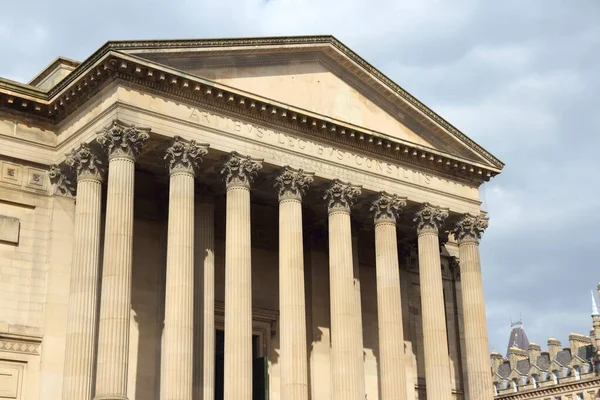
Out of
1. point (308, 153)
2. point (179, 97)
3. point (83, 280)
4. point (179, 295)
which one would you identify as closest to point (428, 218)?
point (308, 153)

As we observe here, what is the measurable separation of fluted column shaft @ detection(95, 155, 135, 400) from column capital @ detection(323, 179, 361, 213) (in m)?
8.62

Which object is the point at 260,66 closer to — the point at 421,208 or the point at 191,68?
the point at 191,68

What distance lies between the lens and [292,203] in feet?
110

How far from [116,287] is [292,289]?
6.96 meters

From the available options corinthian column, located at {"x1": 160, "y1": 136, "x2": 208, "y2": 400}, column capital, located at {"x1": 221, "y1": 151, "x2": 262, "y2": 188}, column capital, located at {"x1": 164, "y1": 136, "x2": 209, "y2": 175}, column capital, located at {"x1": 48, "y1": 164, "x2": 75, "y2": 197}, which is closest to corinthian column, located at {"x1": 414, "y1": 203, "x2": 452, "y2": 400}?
column capital, located at {"x1": 221, "y1": 151, "x2": 262, "y2": 188}

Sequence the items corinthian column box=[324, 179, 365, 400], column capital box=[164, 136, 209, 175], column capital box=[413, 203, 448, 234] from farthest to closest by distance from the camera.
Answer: column capital box=[413, 203, 448, 234], corinthian column box=[324, 179, 365, 400], column capital box=[164, 136, 209, 175]

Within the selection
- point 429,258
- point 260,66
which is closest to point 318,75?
point 260,66

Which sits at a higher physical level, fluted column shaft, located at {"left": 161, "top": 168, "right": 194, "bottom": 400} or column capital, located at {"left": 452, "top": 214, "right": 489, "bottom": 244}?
column capital, located at {"left": 452, "top": 214, "right": 489, "bottom": 244}

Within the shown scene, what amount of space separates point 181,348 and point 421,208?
13.7 meters

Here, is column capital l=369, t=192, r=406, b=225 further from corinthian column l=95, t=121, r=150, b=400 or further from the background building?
the background building

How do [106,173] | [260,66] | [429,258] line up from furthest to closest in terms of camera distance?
[429,258] → [260,66] → [106,173]

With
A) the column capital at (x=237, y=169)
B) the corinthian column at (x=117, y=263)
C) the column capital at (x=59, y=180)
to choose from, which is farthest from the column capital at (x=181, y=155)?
the column capital at (x=59, y=180)

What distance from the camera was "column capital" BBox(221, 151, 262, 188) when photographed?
3219cm

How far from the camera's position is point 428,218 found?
37719 mm
